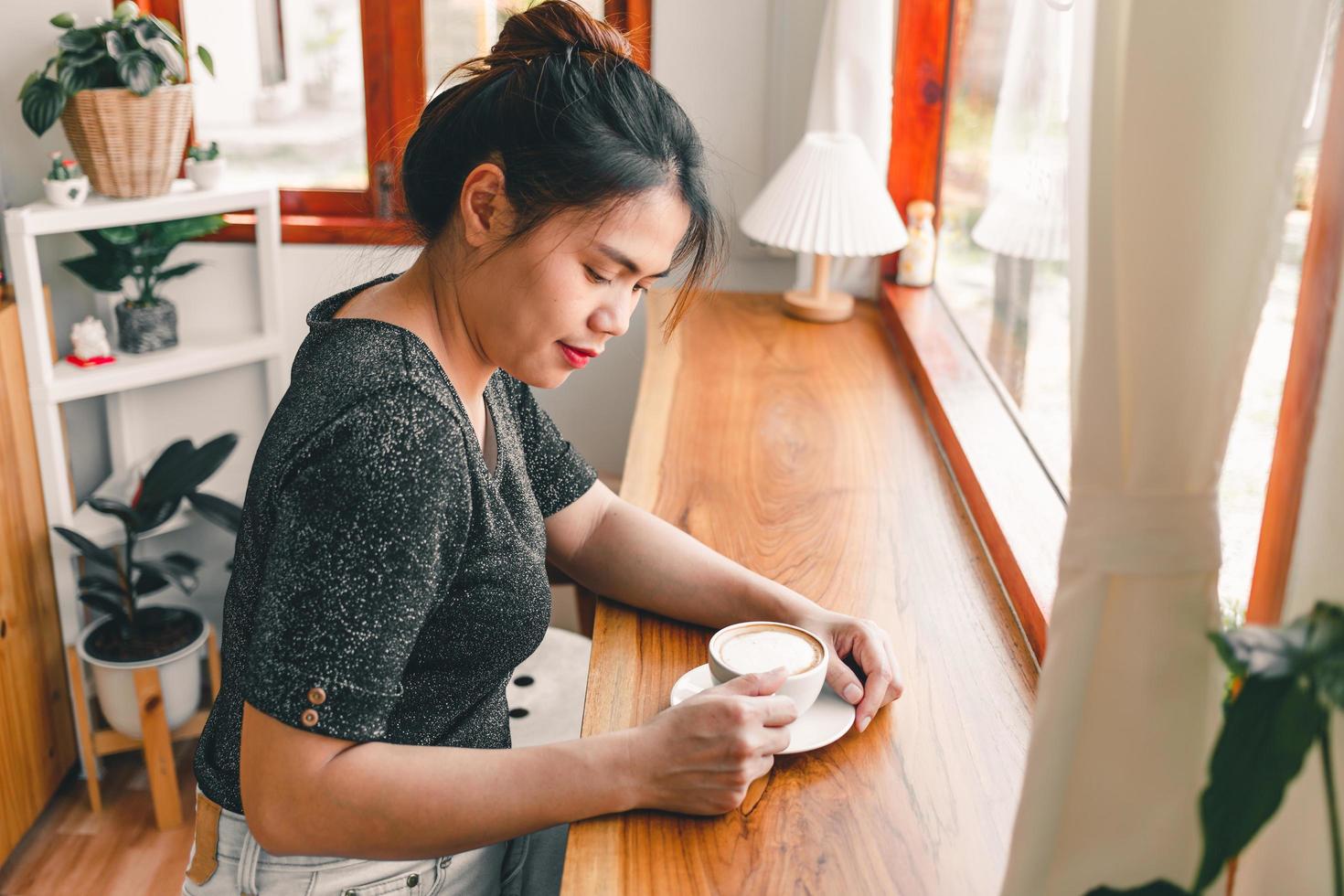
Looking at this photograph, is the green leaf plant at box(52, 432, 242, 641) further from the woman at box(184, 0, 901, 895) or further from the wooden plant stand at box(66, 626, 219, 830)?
the woman at box(184, 0, 901, 895)

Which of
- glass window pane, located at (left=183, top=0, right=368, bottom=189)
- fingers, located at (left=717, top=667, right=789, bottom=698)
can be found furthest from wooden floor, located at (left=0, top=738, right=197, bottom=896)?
fingers, located at (left=717, top=667, right=789, bottom=698)

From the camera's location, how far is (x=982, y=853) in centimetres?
93

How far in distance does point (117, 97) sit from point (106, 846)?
140cm

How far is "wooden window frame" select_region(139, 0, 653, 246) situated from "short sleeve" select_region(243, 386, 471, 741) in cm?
172

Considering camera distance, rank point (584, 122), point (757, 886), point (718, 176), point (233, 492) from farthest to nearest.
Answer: point (233, 492)
point (718, 176)
point (584, 122)
point (757, 886)

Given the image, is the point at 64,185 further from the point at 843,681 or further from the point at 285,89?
the point at 843,681

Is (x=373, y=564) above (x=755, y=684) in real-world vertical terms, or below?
above

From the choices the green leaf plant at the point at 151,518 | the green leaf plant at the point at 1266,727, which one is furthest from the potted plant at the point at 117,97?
the green leaf plant at the point at 1266,727

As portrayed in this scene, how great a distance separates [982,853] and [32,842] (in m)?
2.01

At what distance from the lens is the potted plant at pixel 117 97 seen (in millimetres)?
2193

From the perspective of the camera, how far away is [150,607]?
2.43m

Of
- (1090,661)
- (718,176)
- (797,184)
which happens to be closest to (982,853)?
(1090,661)

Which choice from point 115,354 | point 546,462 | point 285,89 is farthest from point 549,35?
point 285,89

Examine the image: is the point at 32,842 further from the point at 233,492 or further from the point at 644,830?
the point at 644,830
